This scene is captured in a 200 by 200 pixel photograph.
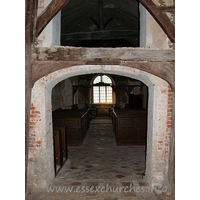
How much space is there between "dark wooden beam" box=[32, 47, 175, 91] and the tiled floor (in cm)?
251

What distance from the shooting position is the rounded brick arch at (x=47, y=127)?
396 centimetres

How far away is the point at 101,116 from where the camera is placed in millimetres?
15922

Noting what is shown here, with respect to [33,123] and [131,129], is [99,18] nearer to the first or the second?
[33,123]

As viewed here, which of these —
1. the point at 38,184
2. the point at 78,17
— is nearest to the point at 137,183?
the point at 38,184

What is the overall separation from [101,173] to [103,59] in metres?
3.40

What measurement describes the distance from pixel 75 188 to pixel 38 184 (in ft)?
2.74

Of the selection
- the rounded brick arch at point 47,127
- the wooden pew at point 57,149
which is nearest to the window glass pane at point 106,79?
the wooden pew at point 57,149

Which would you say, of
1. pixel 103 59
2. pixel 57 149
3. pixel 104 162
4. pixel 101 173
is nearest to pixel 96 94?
pixel 104 162

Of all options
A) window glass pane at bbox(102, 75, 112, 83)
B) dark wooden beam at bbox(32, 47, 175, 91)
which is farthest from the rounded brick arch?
window glass pane at bbox(102, 75, 112, 83)

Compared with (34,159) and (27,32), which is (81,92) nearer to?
(34,159)

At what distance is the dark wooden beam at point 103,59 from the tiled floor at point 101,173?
2514 millimetres

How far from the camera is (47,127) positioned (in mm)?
4094

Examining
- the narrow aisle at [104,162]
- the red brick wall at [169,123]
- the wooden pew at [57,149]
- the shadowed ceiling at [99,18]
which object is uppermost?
the shadowed ceiling at [99,18]

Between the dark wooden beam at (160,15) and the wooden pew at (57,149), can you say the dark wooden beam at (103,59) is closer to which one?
the dark wooden beam at (160,15)
